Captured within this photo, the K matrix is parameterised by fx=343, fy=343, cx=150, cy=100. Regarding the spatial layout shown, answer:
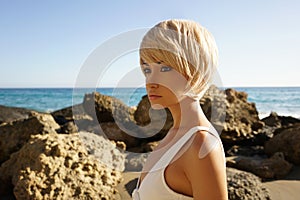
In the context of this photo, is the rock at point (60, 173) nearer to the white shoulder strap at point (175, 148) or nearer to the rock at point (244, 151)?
the white shoulder strap at point (175, 148)

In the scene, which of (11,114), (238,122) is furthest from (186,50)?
(11,114)

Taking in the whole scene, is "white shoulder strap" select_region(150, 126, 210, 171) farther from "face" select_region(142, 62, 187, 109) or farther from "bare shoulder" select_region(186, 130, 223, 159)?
"face" select_region(142, 62, 187, 109)

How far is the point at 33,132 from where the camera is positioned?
19.8 ft

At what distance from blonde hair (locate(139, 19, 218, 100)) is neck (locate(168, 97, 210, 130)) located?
0.05m

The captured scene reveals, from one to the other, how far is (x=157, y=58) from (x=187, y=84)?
18 centimetres

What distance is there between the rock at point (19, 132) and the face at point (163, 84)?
4.89 metres

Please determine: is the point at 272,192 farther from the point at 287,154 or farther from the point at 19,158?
the point at 19,158

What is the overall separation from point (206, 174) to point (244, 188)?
280cm

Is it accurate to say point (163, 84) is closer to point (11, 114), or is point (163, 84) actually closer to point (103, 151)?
point (103, 151)

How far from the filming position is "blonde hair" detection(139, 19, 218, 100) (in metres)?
1.47

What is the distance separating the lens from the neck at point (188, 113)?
158 cm

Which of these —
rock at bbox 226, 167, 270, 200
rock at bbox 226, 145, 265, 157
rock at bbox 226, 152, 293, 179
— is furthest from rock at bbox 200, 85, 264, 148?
rock at bbox 226, 167, 270, 200

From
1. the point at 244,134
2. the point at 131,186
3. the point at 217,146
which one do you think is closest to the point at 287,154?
the point at 244,134

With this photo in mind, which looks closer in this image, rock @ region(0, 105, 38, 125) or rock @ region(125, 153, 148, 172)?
rock @ region(125, 153, 148, 172)
